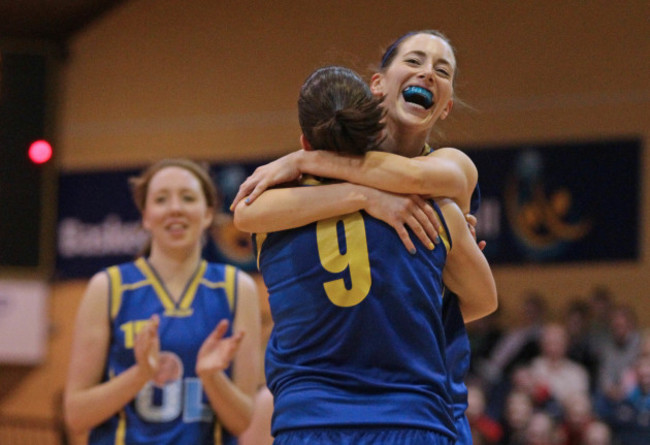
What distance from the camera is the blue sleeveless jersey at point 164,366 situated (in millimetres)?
3707

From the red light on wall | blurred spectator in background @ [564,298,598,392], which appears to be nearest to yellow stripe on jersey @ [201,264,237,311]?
the red light on wall

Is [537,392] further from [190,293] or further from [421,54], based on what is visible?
[421,54]

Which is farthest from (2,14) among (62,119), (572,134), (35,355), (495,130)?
(572,134)

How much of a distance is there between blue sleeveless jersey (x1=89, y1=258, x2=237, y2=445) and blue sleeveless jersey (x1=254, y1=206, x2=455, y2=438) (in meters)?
1.44

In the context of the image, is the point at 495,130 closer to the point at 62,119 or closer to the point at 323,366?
the point at 62,119

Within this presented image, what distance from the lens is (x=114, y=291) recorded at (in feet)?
12.6

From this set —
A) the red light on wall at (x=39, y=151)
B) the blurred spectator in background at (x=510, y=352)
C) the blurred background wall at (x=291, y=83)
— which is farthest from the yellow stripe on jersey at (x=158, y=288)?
the blurred background wall at (x=291, y=83)

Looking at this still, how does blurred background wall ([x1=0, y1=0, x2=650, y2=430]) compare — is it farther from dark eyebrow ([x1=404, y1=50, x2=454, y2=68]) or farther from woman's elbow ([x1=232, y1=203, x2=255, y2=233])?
woman's elbow ([x1=232, y1=203, x2=255, y2=233])

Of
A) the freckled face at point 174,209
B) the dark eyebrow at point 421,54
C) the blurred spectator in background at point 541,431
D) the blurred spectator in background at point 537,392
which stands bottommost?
the blurred spectator in background at point 541,431

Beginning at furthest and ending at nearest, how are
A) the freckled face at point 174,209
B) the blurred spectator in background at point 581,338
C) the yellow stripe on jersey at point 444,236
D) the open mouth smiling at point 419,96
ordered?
1. the blurred spectator in background at point 581,338
2. the freckled face at point 174,209
3. the open mouth smiling at point 419,96
4. the yellow stripe on jersey at point 444,236

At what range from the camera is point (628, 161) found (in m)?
9.45

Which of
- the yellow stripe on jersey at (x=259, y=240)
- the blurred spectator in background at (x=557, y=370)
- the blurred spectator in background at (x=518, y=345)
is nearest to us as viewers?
the yellow stripe on jersey at (x=259, y=240)

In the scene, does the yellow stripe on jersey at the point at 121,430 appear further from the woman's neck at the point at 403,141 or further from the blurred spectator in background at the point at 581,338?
the blurred spectator in background at the point at 581,338

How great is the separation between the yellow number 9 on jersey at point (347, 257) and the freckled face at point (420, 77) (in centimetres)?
41
